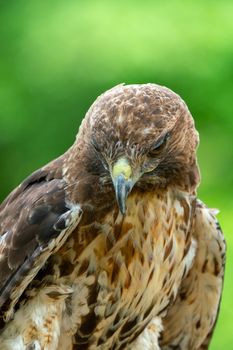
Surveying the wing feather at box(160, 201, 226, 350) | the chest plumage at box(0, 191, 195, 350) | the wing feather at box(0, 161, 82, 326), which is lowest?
the wing feather at box(160, 201, 226, 350)

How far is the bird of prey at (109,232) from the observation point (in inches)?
223

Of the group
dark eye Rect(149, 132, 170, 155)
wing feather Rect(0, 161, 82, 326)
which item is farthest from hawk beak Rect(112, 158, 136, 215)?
wing feather Rect(0, 161, 82, 326)

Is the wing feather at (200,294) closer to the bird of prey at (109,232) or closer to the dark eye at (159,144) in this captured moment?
the bird of prey at (109,232)

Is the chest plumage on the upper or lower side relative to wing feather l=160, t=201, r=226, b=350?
upper

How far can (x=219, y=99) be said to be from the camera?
986cm

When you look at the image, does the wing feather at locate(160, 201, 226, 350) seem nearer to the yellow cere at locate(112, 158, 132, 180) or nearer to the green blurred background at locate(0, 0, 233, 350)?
the yellow cere at locate(112, 158, 132, 180)

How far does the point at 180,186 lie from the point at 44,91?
13.3 ft

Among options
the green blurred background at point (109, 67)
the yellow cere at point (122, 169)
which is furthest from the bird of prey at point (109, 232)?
the green blurred background at point (109, 67)

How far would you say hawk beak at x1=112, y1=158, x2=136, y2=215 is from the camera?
5.50 meters

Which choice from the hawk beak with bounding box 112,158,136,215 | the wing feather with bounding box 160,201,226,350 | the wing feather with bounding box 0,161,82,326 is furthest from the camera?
the wing feather with bounding box 160,201,226,350

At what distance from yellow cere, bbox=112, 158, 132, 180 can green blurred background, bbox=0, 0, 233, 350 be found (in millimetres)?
3757

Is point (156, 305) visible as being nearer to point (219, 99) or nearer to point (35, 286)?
point (35, 286)

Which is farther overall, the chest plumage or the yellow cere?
the chest plumage

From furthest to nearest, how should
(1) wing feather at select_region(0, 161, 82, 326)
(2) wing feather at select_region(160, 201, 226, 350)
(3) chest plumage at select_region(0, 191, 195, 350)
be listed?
(2) wing feather at select_region(160, 201, 226, 350) → (3) chest plumage at select_region(0, 191, 195, 350) → (1) wing feather at select_region(0, 161, 82, 326)
